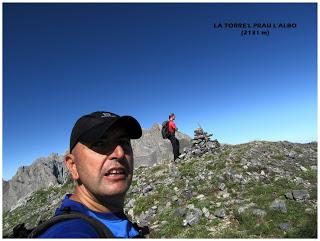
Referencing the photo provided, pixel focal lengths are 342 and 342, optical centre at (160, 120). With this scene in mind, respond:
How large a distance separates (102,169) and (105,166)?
0.18 feet

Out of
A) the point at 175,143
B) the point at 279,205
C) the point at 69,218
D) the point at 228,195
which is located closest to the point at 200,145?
the point at 175,143

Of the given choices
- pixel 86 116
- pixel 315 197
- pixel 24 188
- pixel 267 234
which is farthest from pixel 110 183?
pixel 24 188

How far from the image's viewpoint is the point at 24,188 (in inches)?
6432

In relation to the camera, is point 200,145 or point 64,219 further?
point 200,145

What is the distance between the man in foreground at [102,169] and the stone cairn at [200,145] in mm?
25641

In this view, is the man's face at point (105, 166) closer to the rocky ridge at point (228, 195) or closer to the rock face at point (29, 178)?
the rocky ridge at point (228, 195)

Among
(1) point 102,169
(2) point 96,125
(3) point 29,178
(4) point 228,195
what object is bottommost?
(3) point 29,178

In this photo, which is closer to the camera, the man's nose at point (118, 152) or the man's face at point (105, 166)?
the man's face at point (105, 166)

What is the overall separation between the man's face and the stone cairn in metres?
25.6

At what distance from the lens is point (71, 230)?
306cm

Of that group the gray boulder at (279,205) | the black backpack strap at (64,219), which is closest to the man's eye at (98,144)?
the black backpack strap at (64,219)

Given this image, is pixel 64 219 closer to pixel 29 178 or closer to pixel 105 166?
pixel 105 166

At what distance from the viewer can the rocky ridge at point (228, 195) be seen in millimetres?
15219

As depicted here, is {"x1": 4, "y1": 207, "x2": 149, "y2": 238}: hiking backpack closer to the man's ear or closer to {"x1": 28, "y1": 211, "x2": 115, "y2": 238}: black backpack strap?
{"x1": 28, "y1": 211, "x2": 115, "y2": 238}: black backpack strap
